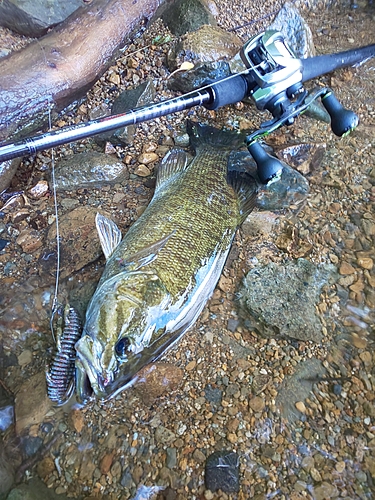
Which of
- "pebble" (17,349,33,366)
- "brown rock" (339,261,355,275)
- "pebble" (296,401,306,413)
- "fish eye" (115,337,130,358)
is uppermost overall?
"pebble" (17,349,33,366)

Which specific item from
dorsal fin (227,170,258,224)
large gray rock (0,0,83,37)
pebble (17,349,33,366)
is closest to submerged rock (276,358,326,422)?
dorsal fin (227,170,258,224)

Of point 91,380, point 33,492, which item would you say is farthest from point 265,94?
point 33,492

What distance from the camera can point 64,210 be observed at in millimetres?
3467

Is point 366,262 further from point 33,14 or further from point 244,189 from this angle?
point 33,14

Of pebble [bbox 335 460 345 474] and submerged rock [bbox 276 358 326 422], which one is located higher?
submerged rock [bbox 276 358 326 422]

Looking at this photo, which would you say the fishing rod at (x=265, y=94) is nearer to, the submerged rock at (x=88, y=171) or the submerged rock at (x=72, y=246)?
the submerged rock at (x=72, y=246)

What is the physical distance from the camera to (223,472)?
2.38 metres

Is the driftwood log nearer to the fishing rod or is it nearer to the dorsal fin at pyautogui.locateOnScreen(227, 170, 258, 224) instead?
the fishing rod

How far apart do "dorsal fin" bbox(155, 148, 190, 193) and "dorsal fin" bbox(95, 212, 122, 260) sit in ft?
2.02

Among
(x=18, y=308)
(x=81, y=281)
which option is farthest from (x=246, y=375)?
(x=18, y=308)

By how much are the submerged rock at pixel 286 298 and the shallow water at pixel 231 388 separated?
0.22ft

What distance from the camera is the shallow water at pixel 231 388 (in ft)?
7.86

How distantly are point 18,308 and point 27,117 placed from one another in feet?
5.27

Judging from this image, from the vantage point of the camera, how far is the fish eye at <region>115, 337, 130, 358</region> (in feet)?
7.93
